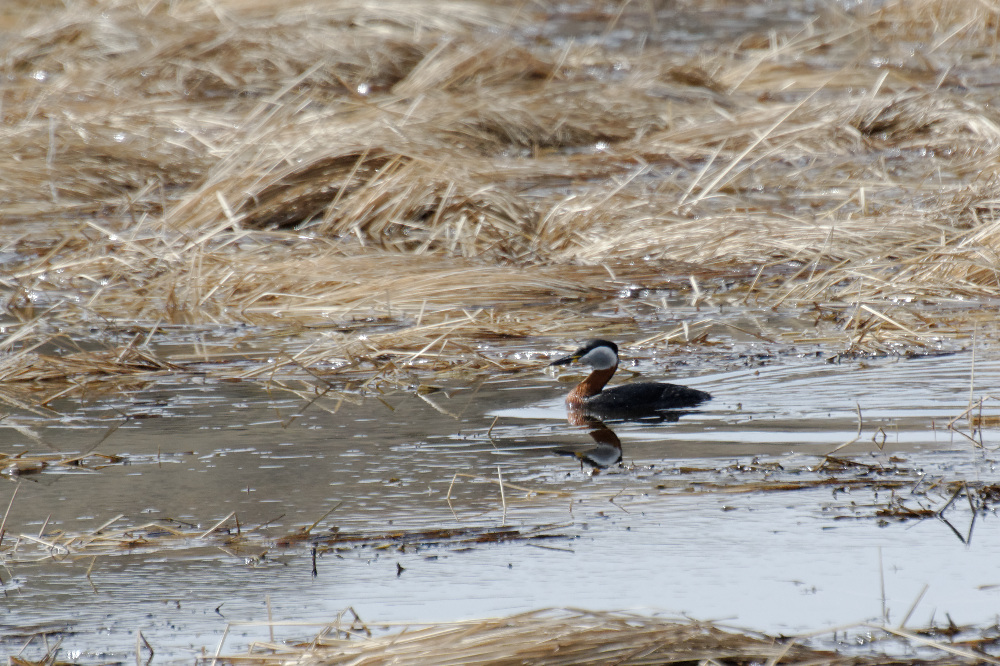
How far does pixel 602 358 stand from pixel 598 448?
1.00 meters

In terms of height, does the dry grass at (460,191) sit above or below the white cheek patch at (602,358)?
above

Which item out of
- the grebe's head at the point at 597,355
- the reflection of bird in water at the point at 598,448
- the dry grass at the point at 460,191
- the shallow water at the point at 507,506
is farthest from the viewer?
the dry grass at the point at 460,191

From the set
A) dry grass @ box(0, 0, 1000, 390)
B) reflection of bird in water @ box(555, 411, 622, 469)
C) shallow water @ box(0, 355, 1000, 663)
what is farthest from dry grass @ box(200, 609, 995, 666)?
dry grass @ box(0, 0, 1000, 390)

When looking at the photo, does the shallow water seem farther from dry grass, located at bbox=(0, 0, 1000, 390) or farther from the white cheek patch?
dry grass, located at bbox=(0, 0, 1000, 390)

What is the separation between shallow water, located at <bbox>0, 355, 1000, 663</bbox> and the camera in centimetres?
406

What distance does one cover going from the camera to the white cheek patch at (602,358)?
687 centimetres

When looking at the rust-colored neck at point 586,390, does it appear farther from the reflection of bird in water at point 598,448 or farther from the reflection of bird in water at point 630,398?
the reflection of bird in water at point 598,448

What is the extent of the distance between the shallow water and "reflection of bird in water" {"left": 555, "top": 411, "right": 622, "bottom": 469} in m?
0.07

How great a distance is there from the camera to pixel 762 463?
212 inches

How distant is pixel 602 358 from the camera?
688 centimetres

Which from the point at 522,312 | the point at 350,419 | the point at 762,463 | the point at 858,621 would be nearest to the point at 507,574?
the point at 858,621

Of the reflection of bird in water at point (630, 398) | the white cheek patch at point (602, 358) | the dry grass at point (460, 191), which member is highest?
the dry grass at point (460, 191)

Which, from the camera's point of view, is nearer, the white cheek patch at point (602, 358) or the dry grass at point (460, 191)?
the white cheek patch at point (602, 358)

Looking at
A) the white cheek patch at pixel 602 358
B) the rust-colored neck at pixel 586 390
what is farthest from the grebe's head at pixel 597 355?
the rust-colored neck at pixel 586 390
